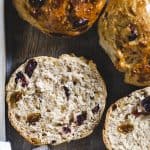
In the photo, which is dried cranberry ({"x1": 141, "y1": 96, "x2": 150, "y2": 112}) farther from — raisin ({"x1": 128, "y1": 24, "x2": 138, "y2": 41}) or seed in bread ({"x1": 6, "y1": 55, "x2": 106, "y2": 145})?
raisin ({"x1": 128, "y1": 24, "x2": 138, "y2": 41})

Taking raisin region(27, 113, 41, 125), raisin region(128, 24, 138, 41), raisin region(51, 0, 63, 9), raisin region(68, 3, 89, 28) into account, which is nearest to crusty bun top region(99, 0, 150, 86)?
raisin region(128, 24, 138, 41)

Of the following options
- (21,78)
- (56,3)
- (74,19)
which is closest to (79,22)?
(74,19)

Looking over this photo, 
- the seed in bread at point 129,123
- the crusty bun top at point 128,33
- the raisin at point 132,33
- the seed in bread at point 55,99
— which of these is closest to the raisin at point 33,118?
the seed in bread at point 55,99

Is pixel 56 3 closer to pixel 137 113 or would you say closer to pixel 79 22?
pixel 79 22

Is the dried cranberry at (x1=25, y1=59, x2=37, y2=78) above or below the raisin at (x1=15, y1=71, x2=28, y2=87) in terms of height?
above

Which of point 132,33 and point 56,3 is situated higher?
point 56,3

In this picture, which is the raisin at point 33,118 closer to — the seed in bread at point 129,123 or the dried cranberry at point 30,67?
the dried cranberry at point 30,67

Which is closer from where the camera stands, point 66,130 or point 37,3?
point 37,3
